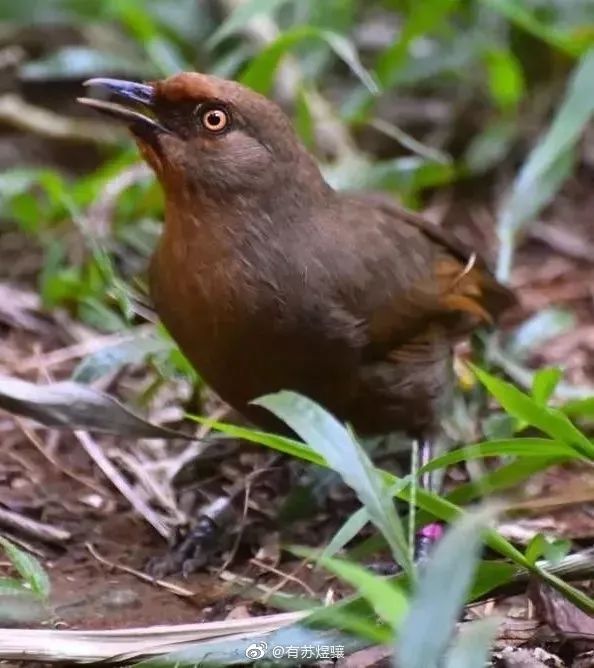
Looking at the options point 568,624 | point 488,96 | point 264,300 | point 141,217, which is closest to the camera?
point 568,624

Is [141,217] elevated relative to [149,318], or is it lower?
elevated

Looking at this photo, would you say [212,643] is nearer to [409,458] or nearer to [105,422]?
[105,422]

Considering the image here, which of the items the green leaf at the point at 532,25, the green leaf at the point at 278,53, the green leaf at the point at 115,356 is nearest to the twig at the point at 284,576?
the green leaf at the point at 115,356

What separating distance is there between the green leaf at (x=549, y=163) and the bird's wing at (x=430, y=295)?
1.47 ft

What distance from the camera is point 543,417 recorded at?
7.88 feet

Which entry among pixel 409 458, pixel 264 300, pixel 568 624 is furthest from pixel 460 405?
pixel 568 624

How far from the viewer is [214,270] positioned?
2.91 meters

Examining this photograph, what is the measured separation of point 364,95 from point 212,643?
295 cm

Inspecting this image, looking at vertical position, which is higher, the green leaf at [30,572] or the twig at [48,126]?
the twig at [48,126]

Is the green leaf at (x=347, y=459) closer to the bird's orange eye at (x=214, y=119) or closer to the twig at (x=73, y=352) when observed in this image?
the bird's orange eye at (x=214, y=119)

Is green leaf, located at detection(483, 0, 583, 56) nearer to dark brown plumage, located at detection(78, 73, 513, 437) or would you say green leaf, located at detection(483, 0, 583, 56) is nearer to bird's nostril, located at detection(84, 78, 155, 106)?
dark brown plumage, located at detection(78, 73, 513, 437)

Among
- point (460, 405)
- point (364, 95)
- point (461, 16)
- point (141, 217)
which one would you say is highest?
point (461, 16)

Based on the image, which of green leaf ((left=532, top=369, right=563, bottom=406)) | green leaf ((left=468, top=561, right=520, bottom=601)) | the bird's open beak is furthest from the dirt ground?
the bird's open beak

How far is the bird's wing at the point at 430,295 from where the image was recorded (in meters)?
3.17
